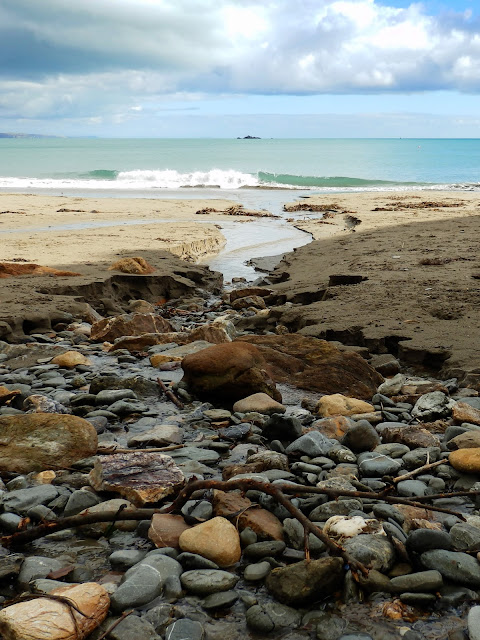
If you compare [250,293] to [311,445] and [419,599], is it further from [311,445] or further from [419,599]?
[419,599]

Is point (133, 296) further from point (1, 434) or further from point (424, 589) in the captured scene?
point (424, 589)

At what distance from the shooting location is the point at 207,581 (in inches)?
77.9

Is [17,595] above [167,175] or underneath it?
underneath

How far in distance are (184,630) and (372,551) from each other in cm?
65

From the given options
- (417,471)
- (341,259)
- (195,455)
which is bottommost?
(195,455)

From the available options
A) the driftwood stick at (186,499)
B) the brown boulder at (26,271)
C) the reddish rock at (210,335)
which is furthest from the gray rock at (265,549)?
the brown boulder at (26,271)

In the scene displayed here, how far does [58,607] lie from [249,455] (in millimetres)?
1344

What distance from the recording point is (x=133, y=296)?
7766mm

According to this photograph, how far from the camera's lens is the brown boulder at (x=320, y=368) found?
13.3 ft

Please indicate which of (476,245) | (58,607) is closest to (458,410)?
(58,607)

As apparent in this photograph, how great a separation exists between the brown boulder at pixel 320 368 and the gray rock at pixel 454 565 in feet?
6.27

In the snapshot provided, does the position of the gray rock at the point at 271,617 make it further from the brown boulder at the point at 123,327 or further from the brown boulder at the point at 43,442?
the brown boulder at the point at 123,327

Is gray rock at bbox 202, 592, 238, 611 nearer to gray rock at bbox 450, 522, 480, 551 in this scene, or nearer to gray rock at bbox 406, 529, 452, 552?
gray rock at bbox 406, 529, 452, 552

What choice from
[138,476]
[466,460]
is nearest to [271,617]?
[138,476]
